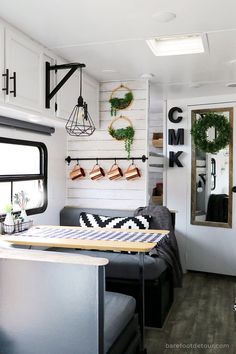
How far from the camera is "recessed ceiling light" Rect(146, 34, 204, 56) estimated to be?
2717 millimetres

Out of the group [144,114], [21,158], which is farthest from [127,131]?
[21,158]

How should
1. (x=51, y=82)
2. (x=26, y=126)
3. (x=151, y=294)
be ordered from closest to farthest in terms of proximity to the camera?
(x=51, y=82) → (x=151, y=294) → (x=26, y=126)

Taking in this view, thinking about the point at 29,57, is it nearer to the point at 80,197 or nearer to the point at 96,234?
the point at 96,234

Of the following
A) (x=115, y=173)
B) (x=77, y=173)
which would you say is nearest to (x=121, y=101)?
(x=115, y=173)

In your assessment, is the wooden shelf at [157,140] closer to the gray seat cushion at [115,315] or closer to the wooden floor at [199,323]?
the wooden floor at [199,323]

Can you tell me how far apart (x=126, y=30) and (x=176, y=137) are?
2176 mm

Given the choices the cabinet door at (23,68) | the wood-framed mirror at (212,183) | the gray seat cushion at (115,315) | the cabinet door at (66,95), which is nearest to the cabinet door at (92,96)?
the cabinet door at (66,95)

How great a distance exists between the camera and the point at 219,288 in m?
3.89

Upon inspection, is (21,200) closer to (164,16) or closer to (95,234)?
(95,234)

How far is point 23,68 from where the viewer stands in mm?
2428

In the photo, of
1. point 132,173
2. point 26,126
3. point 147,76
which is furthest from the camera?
point 132,173

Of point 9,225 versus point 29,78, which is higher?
point 29,78

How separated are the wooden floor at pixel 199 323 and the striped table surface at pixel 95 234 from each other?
806 millimetres

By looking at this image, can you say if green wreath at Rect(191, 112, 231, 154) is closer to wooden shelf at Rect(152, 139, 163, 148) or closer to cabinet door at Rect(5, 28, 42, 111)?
wooden shelf at Rect(152, 139, 163, 148)
